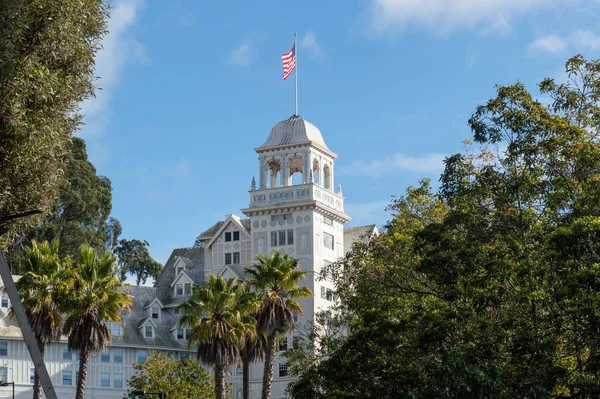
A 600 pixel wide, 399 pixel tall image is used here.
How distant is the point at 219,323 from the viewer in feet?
217

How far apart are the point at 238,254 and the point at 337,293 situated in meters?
53.2

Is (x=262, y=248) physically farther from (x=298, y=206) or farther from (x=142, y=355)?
(x=142, y=355)

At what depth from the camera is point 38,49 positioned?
70.7 feet

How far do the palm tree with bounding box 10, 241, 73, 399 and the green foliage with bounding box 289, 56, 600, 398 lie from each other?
25.5 metres

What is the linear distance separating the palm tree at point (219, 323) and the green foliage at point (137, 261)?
72747 millimetres

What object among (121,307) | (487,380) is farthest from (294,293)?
(487,380)

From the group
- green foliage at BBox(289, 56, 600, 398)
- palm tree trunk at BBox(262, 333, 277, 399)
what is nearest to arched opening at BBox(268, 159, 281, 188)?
palm tree trunk at BBox(262, 333, 277, 399)

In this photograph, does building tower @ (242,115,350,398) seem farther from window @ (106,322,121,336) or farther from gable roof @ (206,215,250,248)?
window @ (106,322,121,336)

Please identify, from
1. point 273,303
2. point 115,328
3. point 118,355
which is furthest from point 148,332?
point 273,303

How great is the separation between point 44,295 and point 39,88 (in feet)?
134

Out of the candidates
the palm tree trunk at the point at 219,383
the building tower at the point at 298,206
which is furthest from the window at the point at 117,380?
the palm tree trunk at the point at 219,383

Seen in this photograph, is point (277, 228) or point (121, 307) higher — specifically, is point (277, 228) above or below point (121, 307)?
above

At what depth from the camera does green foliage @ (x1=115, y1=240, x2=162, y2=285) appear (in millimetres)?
140875

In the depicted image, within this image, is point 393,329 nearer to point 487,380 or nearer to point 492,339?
point 492,339
